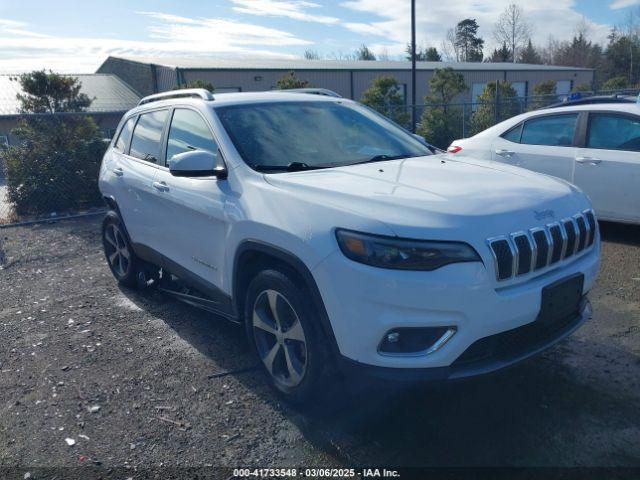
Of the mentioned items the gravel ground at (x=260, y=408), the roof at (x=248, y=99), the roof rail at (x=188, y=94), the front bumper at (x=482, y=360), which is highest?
the roof rail at (x=188, y=94)

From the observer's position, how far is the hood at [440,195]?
272cm

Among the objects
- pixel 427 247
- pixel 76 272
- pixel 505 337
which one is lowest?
pixel 76 272

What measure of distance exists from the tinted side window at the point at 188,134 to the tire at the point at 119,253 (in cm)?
139

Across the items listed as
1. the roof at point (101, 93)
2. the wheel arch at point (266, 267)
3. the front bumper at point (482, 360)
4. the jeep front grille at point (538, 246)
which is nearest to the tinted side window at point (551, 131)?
the jeep front grille at point (538, 246)

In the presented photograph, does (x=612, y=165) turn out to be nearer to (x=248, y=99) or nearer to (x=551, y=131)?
(x=551, y=131)

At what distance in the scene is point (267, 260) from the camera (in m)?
3.32

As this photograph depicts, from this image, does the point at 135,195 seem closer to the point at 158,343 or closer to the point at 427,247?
the point at 158,343

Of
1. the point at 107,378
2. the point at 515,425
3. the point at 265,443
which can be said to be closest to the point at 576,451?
the point at 515,425

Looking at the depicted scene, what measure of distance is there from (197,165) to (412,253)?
159 centimetres

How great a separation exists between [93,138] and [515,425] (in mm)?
10266

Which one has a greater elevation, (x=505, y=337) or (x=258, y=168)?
(x=258, y=168)

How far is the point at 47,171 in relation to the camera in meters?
10.7

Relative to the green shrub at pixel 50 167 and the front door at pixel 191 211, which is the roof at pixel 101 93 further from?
the front door at pixel 191 211

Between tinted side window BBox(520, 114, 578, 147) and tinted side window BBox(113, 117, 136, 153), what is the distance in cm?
463
